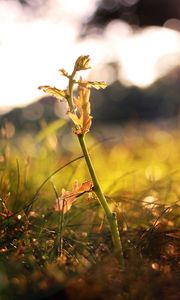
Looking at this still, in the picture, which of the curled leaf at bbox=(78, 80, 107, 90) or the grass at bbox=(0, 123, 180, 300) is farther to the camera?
the curled leaf at bbox=(78, 80, 107, 90)

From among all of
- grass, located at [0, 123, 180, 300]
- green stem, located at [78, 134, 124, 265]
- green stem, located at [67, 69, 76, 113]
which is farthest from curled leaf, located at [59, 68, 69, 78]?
grass, located at [0, 123, 180, 300]

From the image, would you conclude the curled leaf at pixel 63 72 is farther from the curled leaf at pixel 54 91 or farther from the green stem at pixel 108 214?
the green stem at pixel 108 214

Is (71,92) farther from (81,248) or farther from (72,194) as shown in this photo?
(81,248)

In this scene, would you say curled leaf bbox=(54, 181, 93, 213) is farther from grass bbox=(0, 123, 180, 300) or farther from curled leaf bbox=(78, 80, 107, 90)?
curled leaf bbox=(78, 80, 107, 90)

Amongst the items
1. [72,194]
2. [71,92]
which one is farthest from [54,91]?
[72,194]

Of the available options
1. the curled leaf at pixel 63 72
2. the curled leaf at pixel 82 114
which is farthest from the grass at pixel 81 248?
the curled leaf at pixel 63 72
